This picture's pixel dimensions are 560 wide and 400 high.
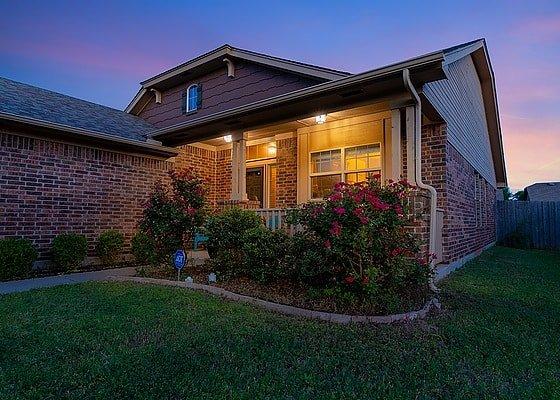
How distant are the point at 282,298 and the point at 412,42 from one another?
10.6 m

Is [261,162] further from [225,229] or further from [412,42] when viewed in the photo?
[412,42]

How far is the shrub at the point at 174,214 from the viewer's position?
21.4 ft

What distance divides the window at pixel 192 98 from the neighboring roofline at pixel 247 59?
57 centimetres

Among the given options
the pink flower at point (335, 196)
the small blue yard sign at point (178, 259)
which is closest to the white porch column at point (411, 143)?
the pink flower at point (335, 196)

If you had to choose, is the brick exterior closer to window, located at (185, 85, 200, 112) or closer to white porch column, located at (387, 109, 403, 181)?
white porch column, located at (387, 109, 403, 181)

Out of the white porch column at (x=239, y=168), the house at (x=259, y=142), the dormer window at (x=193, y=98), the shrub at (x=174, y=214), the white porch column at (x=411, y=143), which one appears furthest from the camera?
the dormer window at (x=193, y=98)

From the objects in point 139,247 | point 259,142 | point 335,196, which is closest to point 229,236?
point 335,196

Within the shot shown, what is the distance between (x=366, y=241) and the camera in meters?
4.25

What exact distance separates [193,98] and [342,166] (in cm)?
562

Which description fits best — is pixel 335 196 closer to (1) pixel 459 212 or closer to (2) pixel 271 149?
(1) pixel 459 212

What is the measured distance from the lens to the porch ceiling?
545cm

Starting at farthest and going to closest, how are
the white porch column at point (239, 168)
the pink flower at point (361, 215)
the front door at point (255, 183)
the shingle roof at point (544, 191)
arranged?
the shingle roof at point (544, 191) < the front door at point (255, 183) < the white porch column at point (239, 168) < the pink flower at point (361, 215)

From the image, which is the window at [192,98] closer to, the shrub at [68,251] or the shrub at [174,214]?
the shrub at [174,214]

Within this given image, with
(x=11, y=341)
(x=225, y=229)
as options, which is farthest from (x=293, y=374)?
(x=225, y=229)
